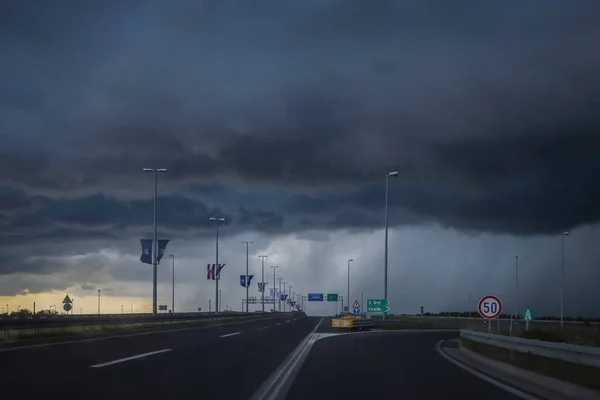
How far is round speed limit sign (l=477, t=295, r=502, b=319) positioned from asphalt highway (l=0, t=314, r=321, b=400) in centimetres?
791

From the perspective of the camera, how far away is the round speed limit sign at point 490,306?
2727 centimetres

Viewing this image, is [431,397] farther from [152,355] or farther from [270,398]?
[152,355]

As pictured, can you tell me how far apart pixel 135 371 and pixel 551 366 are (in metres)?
9.92

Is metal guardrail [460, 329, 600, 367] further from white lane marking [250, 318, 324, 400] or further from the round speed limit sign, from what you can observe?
white lane marking [250, 318, 324, 400]

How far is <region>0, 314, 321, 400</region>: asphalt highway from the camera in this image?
13.4 m

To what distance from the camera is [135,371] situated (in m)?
16.9

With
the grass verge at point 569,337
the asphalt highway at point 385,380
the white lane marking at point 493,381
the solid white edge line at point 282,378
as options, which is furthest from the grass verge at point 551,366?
the solid white edge line at point 282,378

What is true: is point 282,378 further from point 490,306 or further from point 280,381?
point 490,306

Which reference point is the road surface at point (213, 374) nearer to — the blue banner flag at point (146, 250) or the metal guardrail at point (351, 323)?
the blue banner flag at point (146, 250)

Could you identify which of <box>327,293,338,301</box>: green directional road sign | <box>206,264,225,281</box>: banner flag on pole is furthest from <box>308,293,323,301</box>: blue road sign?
<box>206,264,225,281</box>: banner flag on pole

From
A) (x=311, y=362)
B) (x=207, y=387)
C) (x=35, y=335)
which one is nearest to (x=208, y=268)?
(x=35, y=335)

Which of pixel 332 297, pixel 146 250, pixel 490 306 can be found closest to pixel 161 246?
pixel 146 250

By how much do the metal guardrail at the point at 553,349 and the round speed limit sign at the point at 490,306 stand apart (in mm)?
2655

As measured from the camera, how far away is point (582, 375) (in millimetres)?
14203
